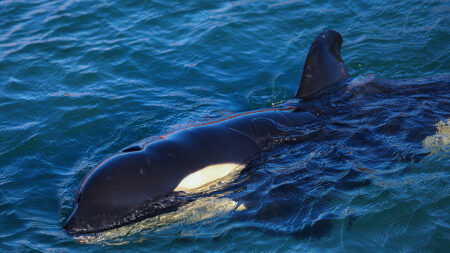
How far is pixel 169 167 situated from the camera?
19.1 feet

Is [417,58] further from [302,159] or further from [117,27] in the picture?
[117,27]

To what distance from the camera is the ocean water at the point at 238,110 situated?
5605 millimetres

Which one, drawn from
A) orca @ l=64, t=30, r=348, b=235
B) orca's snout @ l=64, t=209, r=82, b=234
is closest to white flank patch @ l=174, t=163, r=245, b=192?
orca @ l=64, t=30, r=348, b=235

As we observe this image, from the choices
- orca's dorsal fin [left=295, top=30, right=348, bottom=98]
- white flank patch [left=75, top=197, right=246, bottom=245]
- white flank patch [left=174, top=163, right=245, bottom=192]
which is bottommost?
white flank patch [left=75, top=197, right=246, bottom=245]

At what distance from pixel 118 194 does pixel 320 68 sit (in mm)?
4387

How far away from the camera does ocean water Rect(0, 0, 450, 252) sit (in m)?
5.61

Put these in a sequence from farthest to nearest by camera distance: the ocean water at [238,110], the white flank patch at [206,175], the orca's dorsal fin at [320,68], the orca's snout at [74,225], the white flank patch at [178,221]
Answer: the orca's dorsal fin at [320,68], the white flank patch at [206,175], the ocean water at [238,110], the white flank patch at [178,221], the orca's snout at [74,225]

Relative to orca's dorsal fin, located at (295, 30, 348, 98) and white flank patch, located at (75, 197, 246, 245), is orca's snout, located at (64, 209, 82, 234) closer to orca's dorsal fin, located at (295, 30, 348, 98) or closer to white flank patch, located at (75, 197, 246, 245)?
white flank patch, located at (75, 197, 246, 245)

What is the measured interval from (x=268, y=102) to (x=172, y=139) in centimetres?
338

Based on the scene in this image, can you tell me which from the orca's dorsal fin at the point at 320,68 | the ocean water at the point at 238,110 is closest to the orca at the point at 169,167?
the ocean water at the point at 238,110

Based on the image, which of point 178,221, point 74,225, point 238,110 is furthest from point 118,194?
point 238,110

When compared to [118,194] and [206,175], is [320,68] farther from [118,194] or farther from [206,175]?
[118,194]

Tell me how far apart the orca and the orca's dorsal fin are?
904 mm

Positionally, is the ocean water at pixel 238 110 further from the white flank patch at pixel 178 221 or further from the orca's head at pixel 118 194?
the orca's head at pixel 118 194
